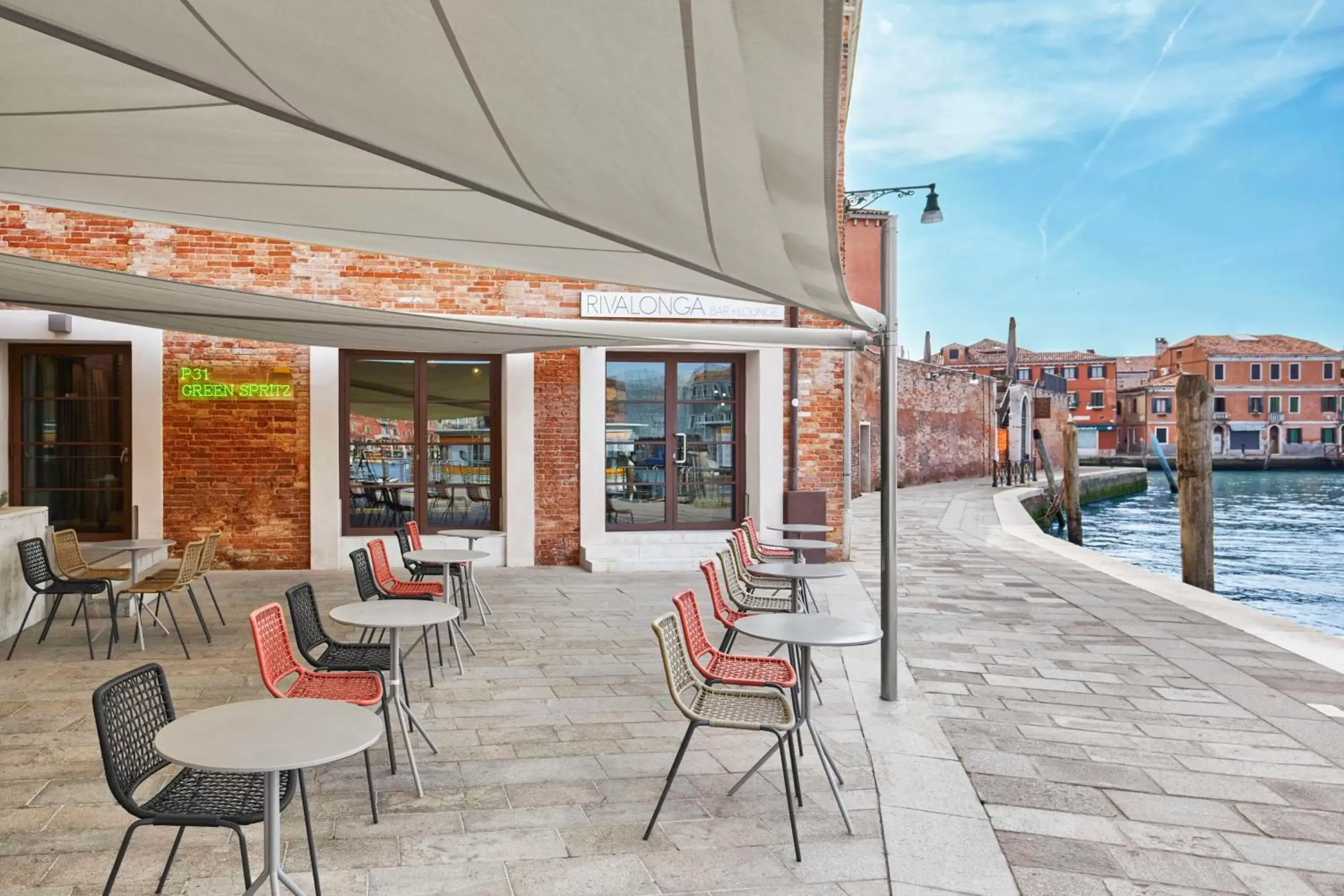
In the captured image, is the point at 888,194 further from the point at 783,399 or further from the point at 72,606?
the point at 72,606

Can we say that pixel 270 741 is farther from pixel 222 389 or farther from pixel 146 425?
pixel 146 425

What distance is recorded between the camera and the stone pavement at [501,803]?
297 cm

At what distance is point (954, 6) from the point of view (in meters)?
80.6

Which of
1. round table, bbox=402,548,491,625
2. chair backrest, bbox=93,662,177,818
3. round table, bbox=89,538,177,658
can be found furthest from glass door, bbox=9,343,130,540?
chair backrest, bbox=93,662,177,818

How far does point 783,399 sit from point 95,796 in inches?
307

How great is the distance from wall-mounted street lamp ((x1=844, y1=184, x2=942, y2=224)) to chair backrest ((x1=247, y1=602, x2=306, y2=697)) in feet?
42.3

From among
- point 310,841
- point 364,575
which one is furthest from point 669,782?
point 364,575

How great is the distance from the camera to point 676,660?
140 inches

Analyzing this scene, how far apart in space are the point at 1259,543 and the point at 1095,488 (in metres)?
11.8

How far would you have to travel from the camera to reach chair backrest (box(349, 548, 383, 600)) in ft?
17.6

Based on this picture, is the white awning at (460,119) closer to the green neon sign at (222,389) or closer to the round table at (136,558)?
the round table at (136,558)

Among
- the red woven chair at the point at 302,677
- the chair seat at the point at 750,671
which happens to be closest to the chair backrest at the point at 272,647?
the red woven chair at the point at 302,677

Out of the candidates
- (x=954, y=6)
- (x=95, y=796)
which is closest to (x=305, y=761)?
(x=95, y=796)

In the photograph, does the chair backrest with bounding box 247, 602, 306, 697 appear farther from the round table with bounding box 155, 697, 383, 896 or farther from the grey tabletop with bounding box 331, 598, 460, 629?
the round table with bounding box 155, 697, 383, 896
